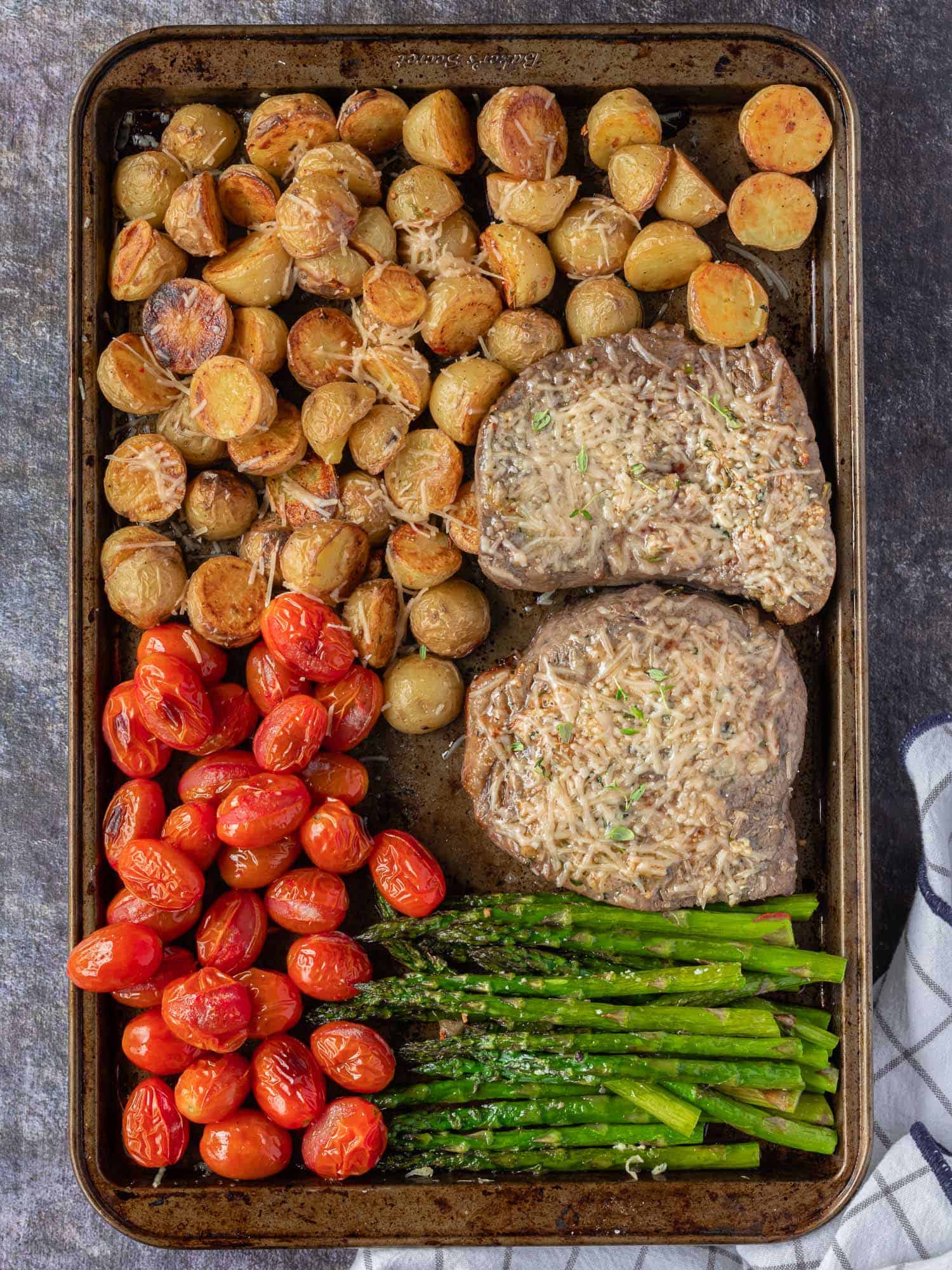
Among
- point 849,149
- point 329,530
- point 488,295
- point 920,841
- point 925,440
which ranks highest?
point 849,149

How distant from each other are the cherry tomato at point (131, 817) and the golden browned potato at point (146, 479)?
2.79 feet

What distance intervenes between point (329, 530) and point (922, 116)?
254cm

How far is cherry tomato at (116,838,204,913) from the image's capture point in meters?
3.30

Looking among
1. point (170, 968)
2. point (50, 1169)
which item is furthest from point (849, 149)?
point (50, 1169)

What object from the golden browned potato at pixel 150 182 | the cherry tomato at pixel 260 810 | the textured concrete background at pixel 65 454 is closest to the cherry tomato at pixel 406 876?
the cherry tomato at pixel 260 810

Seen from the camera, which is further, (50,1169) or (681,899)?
(50,1169)

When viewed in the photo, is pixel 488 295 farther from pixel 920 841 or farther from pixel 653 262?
pixel 920 841

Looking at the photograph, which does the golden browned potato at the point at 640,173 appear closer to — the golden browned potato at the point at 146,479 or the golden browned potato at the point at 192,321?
the golden browned potato at the point at 192,321

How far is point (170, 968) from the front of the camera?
3.45m

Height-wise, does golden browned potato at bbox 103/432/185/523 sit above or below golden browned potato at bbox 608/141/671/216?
below

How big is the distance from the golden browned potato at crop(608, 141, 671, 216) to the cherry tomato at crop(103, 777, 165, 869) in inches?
93.3

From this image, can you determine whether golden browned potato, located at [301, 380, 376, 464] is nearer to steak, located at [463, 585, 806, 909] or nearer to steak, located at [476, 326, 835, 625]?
steak, located at [476, 326, 835, 625]

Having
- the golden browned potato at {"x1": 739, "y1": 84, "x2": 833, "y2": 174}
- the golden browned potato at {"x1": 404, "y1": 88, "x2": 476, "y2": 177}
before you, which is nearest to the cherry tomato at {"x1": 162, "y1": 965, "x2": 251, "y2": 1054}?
the golden browned potato at {"x1": 404, "y1": 88, "x2": 476, "y2": 177}

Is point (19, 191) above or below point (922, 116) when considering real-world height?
below
